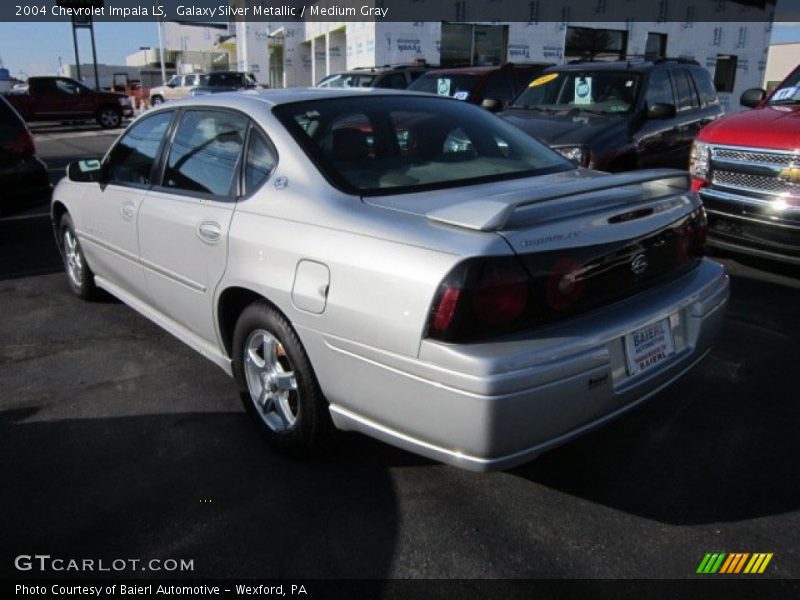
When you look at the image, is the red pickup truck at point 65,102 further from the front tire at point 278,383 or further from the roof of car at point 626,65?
the front tire at point 278,383

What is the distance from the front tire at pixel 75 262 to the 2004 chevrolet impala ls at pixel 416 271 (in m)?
1.42

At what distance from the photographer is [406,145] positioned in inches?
120

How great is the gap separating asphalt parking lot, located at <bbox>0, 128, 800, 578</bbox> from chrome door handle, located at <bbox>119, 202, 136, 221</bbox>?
892mm

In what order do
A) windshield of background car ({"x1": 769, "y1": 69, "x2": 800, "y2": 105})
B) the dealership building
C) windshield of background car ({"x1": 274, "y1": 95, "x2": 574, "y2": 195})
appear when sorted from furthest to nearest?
the dealership building < windshield of background car ({"x1": 769, "y1": 69, "x2": 800, "y2": 105}) < windshield of background car ({"x1": 274, "y1": 95, "x2": 574, "y2": 195})

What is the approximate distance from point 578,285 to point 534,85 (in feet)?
21.6

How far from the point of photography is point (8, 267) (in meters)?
6.16

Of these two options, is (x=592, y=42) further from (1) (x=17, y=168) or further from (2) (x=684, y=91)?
(1) (x=17, y=168)

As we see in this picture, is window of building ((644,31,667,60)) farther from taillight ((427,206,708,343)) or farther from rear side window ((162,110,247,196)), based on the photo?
taillight ((427,206,708,343))

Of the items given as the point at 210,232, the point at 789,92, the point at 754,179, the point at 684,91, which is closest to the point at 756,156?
the point at 754,179

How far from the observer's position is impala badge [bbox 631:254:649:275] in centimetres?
251

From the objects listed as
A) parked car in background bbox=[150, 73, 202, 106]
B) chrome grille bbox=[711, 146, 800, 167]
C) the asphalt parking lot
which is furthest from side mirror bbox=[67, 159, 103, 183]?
parked car in background bbox=[150, 73, 202, 106]

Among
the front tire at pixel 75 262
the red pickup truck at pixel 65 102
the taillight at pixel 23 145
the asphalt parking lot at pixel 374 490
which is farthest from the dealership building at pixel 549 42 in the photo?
the asphalt parking lot at pixel 374 490

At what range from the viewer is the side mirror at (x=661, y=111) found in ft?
22.3

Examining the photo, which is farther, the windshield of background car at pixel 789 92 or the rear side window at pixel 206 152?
the windshield of background car at pixel 789 92
